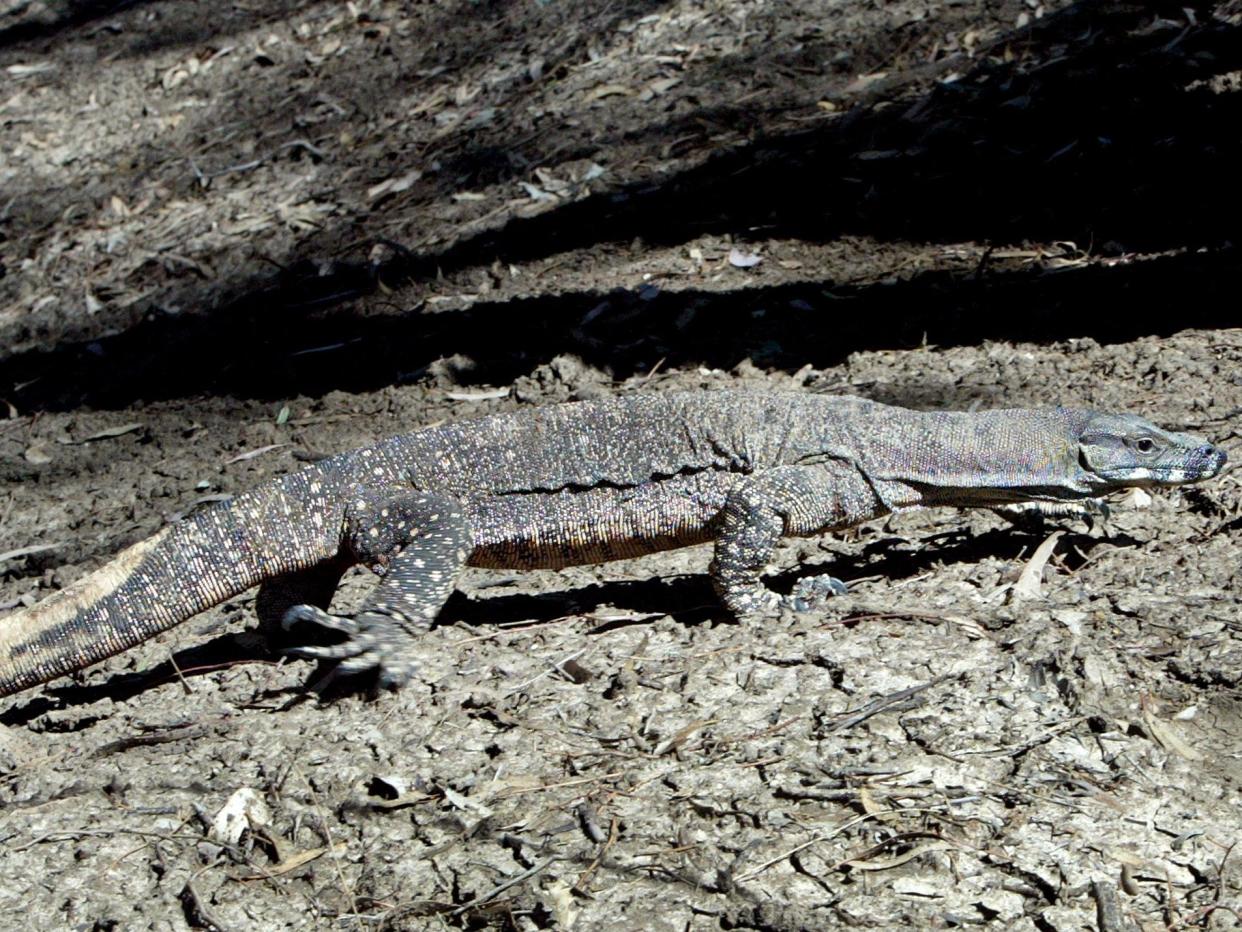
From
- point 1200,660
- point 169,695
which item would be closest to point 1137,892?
point 1200,660

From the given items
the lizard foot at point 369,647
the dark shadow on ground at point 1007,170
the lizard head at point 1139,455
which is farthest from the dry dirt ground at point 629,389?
the lizard head at point 1139,455

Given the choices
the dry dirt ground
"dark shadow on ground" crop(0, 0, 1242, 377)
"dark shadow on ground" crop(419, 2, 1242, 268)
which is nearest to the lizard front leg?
the dry dirt ground

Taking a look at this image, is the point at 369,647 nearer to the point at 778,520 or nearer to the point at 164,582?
the point at 164,582

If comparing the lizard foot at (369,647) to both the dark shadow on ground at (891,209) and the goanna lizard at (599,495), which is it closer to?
the goanna lizard at (599,495)

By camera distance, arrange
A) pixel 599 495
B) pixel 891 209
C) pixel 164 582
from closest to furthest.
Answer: pixel 164 582
pixel 599 495
pixel 891 209

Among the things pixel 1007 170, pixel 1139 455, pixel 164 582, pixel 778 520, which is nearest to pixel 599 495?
pixel 778 520

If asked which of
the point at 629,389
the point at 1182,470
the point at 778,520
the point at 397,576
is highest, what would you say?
the point at 397,576

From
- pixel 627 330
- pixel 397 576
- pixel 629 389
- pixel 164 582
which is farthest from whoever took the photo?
pixel 627 330
